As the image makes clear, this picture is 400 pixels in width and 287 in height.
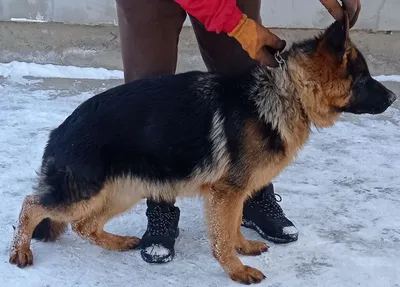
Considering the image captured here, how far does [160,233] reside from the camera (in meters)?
3.31

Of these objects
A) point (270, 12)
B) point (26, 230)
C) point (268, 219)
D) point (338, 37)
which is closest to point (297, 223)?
point (268, 219)

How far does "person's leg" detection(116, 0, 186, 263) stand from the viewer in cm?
321

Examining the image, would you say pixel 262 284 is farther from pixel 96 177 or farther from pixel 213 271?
pixel 96 177

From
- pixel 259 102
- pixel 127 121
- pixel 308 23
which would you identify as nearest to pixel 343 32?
pixel 259 102

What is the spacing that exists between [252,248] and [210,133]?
71cm

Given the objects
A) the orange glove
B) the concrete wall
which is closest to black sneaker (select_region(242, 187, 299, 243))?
the orange glove

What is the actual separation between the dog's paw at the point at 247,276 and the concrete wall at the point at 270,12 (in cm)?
311

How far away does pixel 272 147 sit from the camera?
118 inches

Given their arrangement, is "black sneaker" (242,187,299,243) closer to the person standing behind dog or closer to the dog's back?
the person standing behind dog

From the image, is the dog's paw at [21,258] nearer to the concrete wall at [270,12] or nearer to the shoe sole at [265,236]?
the shoe sole at [265,236]

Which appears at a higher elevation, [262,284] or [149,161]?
[149,161]

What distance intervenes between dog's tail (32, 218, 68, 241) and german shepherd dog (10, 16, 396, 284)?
14 centimetres

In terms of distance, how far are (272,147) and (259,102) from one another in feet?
0.73

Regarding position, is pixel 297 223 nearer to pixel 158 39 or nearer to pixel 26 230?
pixel 158 39
